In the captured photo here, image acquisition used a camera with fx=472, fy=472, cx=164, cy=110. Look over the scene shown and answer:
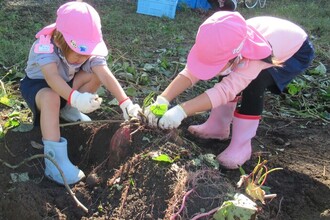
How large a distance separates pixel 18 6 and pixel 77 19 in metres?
2.91

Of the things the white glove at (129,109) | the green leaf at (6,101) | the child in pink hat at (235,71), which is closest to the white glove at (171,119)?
the child in pink hat at (235,71)

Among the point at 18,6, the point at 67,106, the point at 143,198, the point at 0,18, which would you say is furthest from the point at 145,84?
the point at 18,6

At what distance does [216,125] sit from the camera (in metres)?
2.52

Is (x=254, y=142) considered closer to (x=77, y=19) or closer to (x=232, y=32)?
(x=232, y=32)

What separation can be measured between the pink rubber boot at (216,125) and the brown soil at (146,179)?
0.13 ft

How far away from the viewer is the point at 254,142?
2582mm

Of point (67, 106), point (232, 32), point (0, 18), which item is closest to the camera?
point (232, 32)

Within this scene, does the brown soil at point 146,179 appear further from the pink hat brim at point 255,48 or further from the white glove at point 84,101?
the pink hat brim at point 255,48

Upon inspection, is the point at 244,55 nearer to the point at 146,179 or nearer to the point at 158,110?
the point at 158,110

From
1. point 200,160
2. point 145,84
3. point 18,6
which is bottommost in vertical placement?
point 18,6

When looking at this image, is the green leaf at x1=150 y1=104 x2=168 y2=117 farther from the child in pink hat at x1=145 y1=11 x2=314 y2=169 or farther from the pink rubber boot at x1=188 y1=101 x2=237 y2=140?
the pink rubber boot at x1=188 y1=101 x2=237 y2=140

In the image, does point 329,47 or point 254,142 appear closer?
point 254,142

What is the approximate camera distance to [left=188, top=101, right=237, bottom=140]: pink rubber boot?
2520 mm

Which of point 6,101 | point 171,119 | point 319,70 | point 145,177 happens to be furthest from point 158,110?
point 319,70
